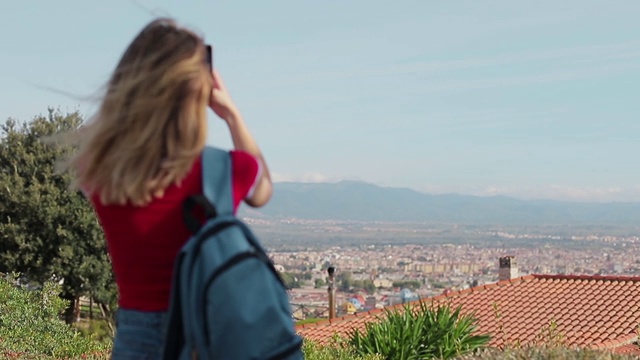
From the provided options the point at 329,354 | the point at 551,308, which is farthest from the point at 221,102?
the point at 551,308

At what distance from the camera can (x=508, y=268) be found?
34125mm

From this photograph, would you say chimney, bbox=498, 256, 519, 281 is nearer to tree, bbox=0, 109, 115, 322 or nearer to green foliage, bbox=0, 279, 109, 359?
tree, bbox=0, 109, 115, 322

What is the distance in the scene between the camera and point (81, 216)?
30.9 meters

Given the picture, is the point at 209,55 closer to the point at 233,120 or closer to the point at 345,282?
the point at 233,120

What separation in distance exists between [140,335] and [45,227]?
2946 centimetres

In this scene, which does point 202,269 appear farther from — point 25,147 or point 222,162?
point 25,147

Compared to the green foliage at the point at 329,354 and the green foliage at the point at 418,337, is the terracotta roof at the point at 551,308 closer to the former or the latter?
the green foliage at the point at 418,337

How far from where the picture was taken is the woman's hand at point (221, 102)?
2.67m

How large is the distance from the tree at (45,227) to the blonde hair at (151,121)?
28.8 m

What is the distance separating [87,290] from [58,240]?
1.91 meters

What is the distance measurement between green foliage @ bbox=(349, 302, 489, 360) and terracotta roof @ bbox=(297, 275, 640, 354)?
11.4m

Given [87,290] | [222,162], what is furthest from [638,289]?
[222,162]

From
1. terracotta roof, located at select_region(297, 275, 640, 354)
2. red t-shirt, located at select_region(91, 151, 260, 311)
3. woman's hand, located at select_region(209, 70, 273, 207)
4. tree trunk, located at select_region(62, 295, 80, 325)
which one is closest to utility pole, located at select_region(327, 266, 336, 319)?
terracotta roof, located at select_region(297, 275, 640, 354)

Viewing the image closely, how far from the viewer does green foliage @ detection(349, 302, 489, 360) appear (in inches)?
362
